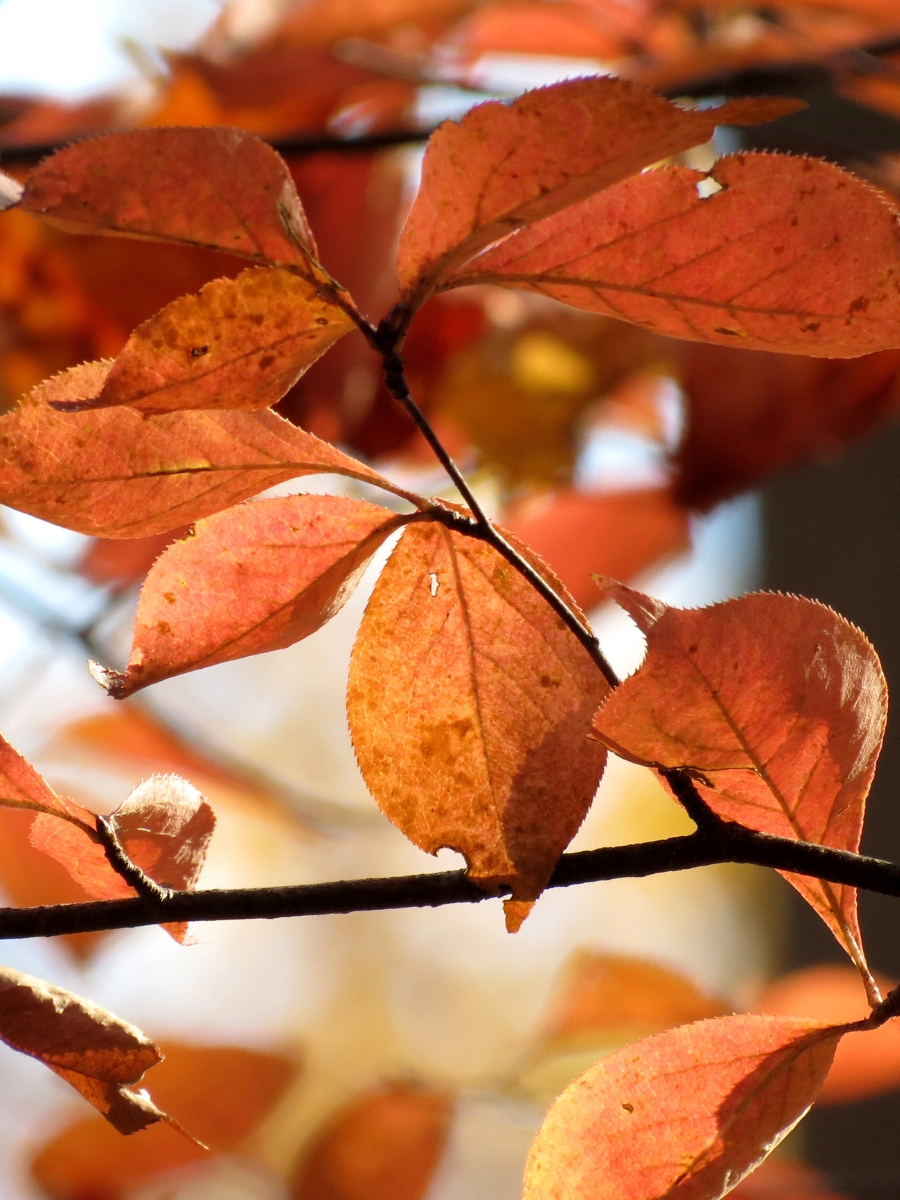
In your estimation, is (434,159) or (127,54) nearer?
(434,159)

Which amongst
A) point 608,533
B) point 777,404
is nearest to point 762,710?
point 777,404

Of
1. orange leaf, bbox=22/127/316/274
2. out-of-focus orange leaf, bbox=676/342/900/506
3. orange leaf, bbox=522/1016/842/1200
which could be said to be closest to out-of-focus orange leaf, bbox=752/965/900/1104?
orange leaf, bbox=522/1016/842/1200

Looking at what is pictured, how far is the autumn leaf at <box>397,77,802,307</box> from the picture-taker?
0.70 feet

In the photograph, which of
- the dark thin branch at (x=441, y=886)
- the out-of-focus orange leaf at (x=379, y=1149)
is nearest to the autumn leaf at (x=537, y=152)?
the dark thin branch at (x=441, y=886)

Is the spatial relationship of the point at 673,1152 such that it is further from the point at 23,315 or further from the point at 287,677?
the point at 287,677

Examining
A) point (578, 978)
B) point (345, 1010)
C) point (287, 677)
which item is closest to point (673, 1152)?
point (578, 978)

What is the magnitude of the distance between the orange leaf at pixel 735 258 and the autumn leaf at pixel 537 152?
0.06 ft

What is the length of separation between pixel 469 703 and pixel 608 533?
0.59 metres

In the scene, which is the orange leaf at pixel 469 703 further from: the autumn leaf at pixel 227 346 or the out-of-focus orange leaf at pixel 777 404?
the out-of-focus orange leaf at pixel 777 404

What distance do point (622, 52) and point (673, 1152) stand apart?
849 mm

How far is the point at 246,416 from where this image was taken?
0.89 ft

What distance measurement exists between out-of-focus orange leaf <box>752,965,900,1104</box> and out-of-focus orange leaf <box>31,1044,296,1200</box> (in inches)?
13.8

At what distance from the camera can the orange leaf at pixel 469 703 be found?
281mm

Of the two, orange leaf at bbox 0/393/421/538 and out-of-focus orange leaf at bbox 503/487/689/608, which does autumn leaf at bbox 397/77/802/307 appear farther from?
out-of-focus orange leaf at bbox 503/487/689/608
